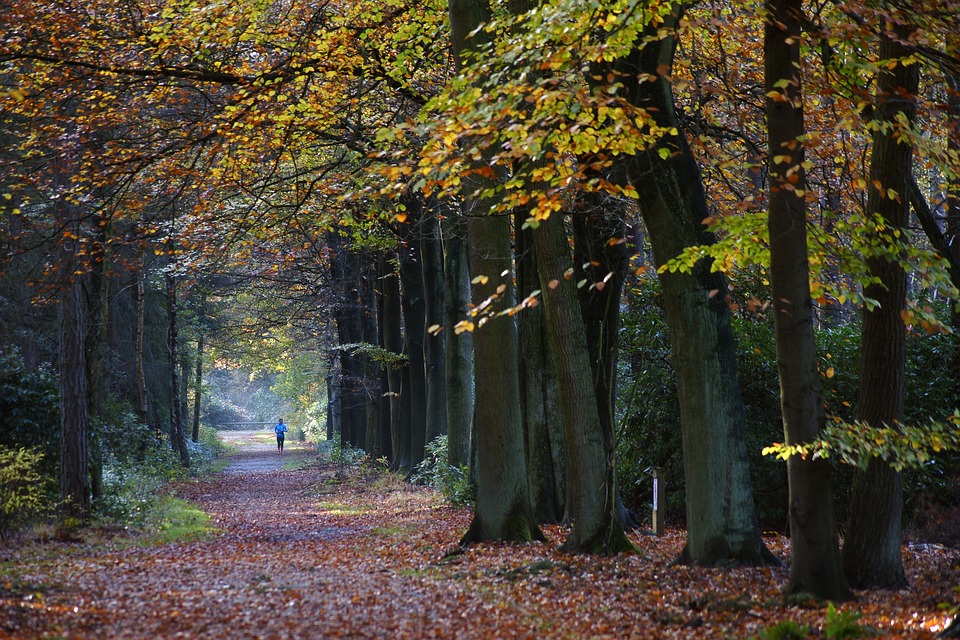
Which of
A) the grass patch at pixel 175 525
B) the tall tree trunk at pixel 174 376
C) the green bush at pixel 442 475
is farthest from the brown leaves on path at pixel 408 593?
the tall tree trunk at pixel 174 376

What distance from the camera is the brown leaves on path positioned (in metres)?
6.89

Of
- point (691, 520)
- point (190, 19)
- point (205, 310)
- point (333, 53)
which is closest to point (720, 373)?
point (691, 520)

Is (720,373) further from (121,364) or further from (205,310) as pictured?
(205,310)

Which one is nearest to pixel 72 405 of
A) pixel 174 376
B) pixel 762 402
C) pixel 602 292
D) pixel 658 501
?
pixel 602 292

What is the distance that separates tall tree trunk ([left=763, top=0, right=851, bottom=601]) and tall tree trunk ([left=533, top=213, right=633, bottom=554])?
11.0ft

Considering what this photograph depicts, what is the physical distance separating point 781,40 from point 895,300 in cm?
236

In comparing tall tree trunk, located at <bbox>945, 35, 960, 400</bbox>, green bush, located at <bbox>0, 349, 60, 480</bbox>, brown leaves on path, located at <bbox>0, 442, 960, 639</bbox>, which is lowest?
brown leaves on path, located at <bbox>0, 442, 960, 639</bbox>

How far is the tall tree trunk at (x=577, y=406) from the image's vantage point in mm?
10258

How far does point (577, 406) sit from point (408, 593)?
9.39 ft

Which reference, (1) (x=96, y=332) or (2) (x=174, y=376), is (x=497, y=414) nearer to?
(1) (x=96, y=332)

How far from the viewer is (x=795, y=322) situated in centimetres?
678

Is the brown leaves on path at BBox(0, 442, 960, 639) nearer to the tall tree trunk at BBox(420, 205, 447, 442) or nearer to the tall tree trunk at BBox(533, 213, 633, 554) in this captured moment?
the tall tree trunk at BBox(533, 213, 633, 554)

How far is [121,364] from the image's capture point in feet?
87.1

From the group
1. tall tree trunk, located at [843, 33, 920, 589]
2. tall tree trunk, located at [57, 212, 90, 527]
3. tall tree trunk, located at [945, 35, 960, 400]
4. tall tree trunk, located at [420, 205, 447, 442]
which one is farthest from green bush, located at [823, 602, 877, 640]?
tall tree trunk, located at [420, 205, 447, 442]
